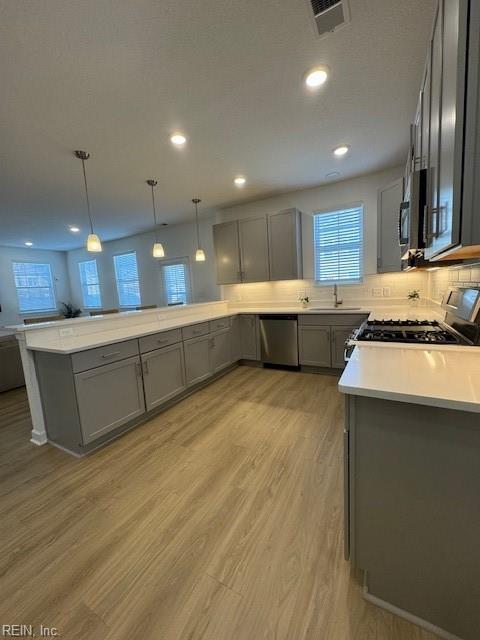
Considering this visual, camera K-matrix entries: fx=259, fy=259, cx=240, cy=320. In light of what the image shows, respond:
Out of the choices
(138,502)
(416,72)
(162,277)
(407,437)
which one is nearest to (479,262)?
(407,437)

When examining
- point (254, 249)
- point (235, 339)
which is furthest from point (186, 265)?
point (235, 339)

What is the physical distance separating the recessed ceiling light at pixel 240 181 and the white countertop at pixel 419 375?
9.49 feet

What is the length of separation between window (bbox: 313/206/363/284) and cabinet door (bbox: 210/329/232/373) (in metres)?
1.72

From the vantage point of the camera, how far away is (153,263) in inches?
246

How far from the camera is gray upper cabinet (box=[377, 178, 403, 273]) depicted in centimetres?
279

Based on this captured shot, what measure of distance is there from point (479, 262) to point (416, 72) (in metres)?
1.37

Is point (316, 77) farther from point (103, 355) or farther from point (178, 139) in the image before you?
point (103, 355)

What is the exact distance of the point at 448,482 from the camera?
0.89 meters

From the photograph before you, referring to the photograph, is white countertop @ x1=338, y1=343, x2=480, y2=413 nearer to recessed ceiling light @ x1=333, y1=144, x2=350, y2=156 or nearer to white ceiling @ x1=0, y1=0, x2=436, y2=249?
white ceiling @ x1=0, y1=0, x2=436, y2=249

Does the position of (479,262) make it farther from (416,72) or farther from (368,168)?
(368,168)

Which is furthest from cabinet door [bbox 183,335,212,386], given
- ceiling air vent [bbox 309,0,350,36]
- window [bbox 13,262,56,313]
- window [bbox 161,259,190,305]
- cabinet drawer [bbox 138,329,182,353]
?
window [bbox 13,262,56,313]

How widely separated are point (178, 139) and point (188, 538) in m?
3.05

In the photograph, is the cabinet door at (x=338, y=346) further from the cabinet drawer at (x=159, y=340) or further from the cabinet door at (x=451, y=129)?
the cabinet door at (x=451, y=129)

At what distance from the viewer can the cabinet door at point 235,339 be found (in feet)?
13.6
